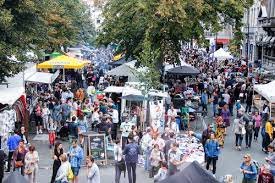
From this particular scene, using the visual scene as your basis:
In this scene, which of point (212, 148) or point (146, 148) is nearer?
point (212, 148)

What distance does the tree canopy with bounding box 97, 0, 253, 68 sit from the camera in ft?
89.9

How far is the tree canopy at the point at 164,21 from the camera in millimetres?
27406

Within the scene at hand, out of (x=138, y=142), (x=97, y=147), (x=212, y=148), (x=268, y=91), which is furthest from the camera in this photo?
(x=268, y=91)

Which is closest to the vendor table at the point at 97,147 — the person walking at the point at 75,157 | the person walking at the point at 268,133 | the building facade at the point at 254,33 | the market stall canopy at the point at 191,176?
the person walking at the point at 75,157

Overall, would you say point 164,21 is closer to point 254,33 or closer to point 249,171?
point 249,171

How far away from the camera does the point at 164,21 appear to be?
90.7ft

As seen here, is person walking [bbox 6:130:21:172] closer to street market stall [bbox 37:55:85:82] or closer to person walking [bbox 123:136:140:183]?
person walking [bbox 123:136:140:183]

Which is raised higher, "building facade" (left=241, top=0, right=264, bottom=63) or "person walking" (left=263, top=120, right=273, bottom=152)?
"building facade" (left=241, top=0, right=264, bottom=63)

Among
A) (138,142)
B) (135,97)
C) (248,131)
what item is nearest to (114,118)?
(135,97)

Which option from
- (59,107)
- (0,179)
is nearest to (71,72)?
(59,107)

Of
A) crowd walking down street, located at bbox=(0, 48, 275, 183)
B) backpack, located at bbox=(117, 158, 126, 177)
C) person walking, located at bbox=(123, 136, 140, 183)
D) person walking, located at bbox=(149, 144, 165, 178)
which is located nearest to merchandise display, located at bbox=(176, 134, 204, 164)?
crowd walking down street, located at bbox=(0, 48, 275, 183)

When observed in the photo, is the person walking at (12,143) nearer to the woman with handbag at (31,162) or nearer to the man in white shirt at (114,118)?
the woman with handbag at (31,162)

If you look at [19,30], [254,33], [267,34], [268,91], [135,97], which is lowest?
[135,97]

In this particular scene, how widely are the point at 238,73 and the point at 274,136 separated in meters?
20.5
